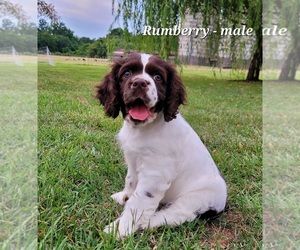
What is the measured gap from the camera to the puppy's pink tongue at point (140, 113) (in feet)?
3.61

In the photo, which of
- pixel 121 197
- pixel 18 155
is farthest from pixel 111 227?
pixel 18 155

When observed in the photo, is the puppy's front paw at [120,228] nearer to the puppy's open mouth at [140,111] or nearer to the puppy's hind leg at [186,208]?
the puppy's hind leg at [186,208]

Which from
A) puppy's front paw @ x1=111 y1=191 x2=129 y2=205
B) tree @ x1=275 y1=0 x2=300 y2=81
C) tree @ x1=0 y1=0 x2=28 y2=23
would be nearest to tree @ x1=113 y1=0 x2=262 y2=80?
tree @ x1=275 y1=0 x2=300 y2=81

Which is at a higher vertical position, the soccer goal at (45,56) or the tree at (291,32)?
the tree at (291,32)

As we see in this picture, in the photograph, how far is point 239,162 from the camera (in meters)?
1.59

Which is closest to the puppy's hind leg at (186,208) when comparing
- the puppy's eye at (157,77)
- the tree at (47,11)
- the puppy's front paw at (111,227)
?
the puppy's front paw at (111,227)

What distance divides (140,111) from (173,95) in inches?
5.3

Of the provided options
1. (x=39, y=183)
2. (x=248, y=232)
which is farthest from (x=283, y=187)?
(x=39, y=183)

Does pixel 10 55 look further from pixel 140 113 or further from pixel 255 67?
pixel 255 67

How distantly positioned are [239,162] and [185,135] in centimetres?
52

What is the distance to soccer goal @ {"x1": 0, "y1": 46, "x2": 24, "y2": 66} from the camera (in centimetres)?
160

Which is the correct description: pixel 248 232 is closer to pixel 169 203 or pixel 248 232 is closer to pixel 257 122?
pixel 169 203

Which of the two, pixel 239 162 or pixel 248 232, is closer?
pixel 248 232

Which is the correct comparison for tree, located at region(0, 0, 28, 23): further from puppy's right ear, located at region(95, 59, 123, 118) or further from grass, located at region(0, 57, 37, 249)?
puppy's right ear, located at region(95, 59, 123, 118)
